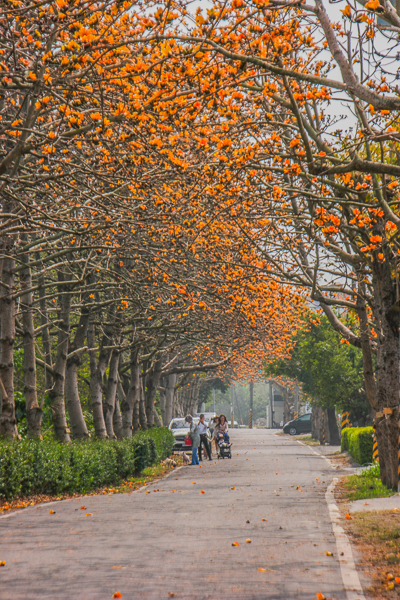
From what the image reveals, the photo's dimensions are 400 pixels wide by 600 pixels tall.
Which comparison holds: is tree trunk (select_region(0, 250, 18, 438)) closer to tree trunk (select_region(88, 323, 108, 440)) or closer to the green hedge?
the green hedge

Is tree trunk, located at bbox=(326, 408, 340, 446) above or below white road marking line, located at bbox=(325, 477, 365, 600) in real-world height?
above

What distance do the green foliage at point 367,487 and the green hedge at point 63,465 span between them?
5.51 meters

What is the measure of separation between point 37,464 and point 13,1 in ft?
27.3

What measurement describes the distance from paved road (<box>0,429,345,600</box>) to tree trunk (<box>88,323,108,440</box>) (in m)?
6.68

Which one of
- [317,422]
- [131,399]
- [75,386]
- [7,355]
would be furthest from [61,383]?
[317,422]

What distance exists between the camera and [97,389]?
2091cm

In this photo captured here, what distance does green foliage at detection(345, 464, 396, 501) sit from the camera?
499 inches

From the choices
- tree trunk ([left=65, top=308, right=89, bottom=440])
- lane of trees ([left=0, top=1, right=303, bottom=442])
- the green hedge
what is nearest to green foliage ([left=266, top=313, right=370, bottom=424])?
lane of trees ([left=0, top=1, right=303, bottom=442])

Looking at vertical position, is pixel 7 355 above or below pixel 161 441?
above

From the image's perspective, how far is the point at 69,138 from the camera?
8.74m

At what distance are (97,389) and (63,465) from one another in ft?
23.7

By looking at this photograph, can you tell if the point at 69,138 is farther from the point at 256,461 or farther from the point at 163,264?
the point at 256,461

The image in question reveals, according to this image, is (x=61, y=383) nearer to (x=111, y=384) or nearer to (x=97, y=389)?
(x=97, y=389)

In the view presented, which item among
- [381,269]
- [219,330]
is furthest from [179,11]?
[219,330]
